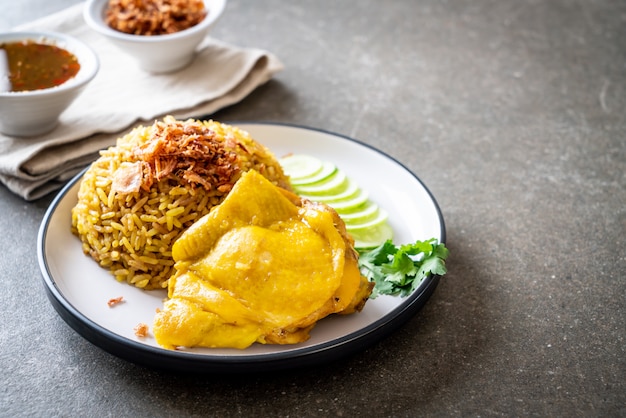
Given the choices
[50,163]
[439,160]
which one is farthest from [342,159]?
[50,163]

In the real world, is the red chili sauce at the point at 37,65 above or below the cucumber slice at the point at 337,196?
above

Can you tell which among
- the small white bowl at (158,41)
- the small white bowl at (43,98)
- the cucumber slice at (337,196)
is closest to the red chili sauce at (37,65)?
the small white bowl at (43,98)

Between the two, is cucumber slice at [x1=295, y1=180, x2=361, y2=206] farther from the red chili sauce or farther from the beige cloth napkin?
the red chili sauce

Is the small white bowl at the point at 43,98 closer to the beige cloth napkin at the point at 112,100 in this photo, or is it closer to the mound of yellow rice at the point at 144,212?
the beige cloth napkin at the point at 112,100

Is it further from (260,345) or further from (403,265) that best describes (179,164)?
(403,265)

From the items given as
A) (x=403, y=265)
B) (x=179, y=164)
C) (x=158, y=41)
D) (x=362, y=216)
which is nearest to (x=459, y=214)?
(x=362, y=216)

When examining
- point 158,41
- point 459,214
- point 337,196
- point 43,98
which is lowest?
point 459,214

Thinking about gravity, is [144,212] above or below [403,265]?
above
